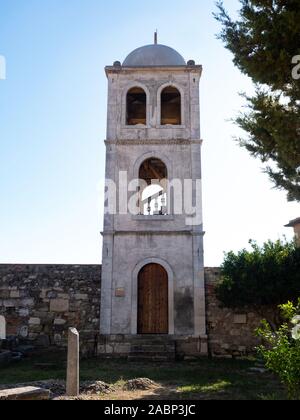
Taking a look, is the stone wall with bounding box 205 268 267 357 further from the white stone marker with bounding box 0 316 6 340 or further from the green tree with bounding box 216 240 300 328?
the white stone marker with bounding box 0 316 6 340

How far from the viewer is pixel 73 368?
7266 millimetres

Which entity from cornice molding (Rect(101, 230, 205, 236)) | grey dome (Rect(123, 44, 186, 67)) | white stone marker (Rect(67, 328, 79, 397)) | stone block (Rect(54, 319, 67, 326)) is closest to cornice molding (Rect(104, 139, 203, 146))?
grey dome (Rect(123, 44, 186, 67))

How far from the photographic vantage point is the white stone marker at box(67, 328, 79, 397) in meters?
7.09

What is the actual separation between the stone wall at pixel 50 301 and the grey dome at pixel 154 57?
7572 mm

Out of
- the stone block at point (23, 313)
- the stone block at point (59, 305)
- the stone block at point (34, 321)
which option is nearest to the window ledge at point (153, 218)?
the stone block at point (59, 305)

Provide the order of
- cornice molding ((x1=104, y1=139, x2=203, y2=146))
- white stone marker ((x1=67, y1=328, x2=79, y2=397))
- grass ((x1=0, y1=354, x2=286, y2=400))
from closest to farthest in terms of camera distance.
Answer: white stone marker ((x1=67, y1=328, x2=79, y2=397)), grass ((x1=0, y1=354, x2=286, y2=400)), cornice molding ((x1=104, y1=139, x2=203, y2=146))

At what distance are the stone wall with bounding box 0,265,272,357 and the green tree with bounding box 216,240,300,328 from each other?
2.15 ft

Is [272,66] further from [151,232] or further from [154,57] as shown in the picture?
[154,57]

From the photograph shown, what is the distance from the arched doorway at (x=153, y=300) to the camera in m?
13.0

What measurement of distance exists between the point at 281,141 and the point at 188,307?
23.9 ft

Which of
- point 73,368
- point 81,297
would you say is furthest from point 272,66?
point 81,297

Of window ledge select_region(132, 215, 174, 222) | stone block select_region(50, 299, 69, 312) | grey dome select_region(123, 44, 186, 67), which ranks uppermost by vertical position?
grey dome select_region(123, 44, 186, 67)

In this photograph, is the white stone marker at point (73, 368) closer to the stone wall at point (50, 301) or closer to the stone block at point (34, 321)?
the stone wall at point (50, 301)
